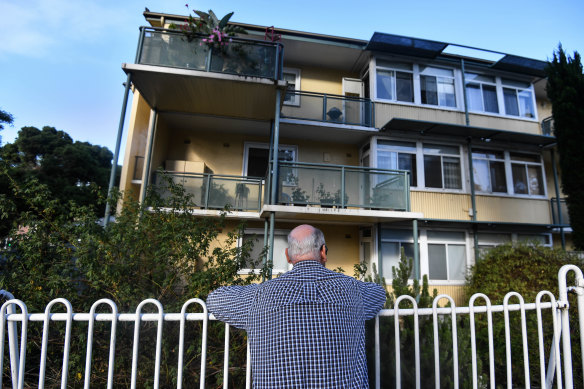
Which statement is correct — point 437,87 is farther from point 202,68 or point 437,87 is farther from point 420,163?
point 202,68

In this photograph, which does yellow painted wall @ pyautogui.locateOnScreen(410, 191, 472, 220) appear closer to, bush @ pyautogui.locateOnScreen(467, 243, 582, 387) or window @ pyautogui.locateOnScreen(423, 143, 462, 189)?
window @ pyautogui.locateOnScreen(423, 143, 462, 189)

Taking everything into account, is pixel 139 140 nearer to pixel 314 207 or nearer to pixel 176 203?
pixel 314 207

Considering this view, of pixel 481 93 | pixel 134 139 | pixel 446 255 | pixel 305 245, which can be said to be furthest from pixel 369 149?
pixel 305 245

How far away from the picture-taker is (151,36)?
302 inches

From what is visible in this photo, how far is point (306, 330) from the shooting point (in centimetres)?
146

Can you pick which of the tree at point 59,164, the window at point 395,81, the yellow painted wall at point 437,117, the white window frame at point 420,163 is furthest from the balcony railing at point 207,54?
the tree at point 59,164

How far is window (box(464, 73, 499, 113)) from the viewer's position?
11867 mm

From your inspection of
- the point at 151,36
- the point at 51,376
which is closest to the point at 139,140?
the point at 151,36

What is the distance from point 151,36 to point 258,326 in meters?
8.56

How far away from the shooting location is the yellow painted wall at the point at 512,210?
10.8 m

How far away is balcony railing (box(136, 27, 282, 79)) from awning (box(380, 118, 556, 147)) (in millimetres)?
4717

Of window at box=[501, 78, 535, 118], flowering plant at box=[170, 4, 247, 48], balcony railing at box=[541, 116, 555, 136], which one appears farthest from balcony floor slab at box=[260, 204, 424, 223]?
balcony railing at box=[541, 116, 555, 136]

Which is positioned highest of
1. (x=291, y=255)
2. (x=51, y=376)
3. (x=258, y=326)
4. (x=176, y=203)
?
(x=176, y=203)

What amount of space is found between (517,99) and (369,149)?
7073mm
